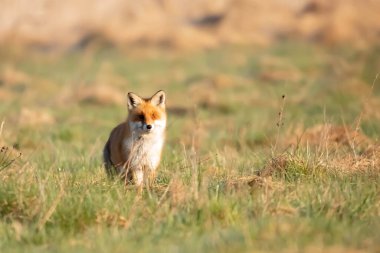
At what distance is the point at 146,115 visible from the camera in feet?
25.2

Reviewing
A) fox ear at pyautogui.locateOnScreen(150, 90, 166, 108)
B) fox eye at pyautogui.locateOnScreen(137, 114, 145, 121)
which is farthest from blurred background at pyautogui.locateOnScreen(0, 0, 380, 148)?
fox eye at pyautogui.locateOnScreen(137, 114, 145, 121)

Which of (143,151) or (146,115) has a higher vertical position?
(146,115)

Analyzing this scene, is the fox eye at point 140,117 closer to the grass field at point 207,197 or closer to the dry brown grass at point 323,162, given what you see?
the grass field at point 207,197

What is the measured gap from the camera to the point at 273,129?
11.5 metres

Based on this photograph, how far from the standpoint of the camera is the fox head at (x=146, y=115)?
7.60m

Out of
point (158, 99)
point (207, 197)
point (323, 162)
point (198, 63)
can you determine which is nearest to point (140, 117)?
point (158, 99)

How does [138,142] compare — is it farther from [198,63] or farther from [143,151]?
[198,63]

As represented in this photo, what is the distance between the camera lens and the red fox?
24.2ft

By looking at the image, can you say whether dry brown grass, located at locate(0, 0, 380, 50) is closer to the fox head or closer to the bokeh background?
the bokeh background

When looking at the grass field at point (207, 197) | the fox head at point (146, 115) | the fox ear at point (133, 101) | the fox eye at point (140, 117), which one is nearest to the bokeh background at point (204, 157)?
the grass field at point (207, 197)

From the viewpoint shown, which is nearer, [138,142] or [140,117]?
[138,142]

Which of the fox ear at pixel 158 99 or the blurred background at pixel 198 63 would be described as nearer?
the fox ear at pixel 158 99

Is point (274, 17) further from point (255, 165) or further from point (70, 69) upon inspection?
point (255, 165)

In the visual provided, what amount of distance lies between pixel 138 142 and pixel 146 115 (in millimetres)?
366
